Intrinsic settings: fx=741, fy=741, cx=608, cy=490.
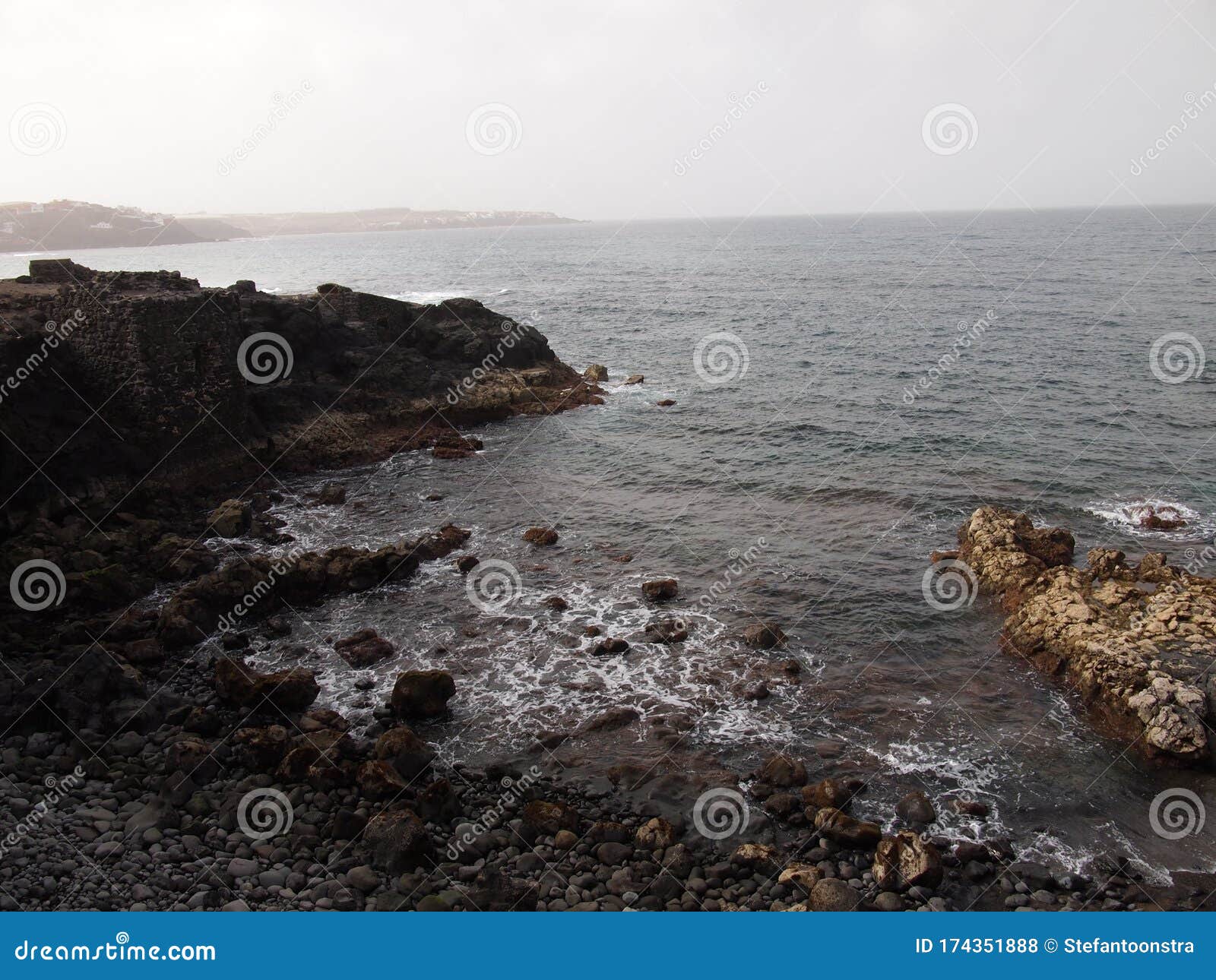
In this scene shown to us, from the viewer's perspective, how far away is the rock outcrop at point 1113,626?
54.1 feet

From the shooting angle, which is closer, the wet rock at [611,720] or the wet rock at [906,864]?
the wet rock at [906,864]

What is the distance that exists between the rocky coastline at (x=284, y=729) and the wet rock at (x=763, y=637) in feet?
0.28

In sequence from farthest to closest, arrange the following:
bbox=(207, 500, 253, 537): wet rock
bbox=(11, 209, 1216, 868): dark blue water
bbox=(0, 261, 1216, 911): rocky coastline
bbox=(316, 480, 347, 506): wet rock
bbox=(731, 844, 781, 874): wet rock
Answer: bbox=(316, 480, 347, 506): wet rock < bbox=(207, 500, 253, 537): wet rock < bbox=(11, 209, 1216, 868): dark blue water < bbox=(731, 844, 781, 874): wet rock < bbox=(0, 261, 1216, 911): rocky coastline

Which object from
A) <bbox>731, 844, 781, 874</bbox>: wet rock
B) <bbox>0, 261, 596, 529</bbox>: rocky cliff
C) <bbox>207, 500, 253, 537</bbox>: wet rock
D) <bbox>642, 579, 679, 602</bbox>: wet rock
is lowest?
<bbox>731, 844, 781, 874</bbox>: wet rock

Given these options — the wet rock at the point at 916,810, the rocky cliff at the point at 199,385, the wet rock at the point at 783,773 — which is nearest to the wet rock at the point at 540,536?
the rocky cliff at the point at 199,385

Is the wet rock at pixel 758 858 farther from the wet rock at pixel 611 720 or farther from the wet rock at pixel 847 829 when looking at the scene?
the wet rock at pixel 611 720

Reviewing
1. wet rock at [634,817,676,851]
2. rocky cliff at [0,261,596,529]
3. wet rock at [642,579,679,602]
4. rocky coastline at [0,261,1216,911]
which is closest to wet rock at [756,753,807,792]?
rocky coastline at [0,261,1216,911]

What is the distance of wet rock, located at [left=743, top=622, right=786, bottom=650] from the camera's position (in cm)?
2039

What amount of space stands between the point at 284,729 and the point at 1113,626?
20.6 m

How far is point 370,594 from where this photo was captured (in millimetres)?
23438

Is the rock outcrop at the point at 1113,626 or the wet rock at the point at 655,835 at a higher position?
the rock outcrop at the point at 1113,626

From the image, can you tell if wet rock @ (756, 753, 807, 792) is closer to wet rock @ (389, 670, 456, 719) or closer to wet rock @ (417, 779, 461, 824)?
wet rock @ (417, 779, 461, 824)

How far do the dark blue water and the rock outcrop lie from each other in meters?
0.73

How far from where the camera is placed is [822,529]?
90.6 ft
